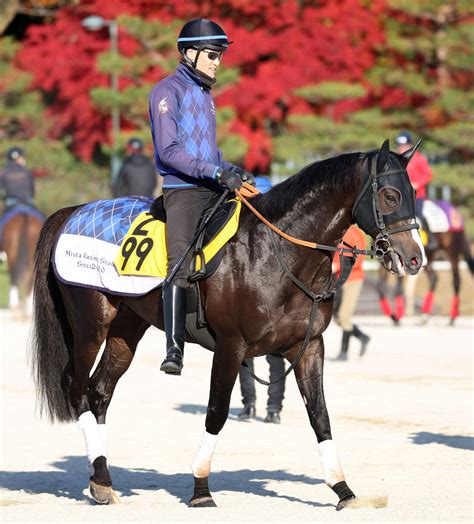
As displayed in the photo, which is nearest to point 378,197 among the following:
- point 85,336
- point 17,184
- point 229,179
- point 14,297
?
point 229,179

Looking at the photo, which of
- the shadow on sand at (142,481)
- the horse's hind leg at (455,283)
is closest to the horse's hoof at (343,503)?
the shadow on sand at (142,481)

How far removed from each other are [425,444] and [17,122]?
79.4 ft

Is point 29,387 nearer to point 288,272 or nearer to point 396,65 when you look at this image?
point 288,272

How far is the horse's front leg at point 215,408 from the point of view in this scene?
24.6 feet

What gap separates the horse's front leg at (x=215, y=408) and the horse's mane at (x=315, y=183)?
2.61ft

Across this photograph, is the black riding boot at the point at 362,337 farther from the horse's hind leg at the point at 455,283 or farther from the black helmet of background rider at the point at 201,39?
the black helmet of background rider at the point at 201,39

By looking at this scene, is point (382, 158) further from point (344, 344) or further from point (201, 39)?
point (344, 344)

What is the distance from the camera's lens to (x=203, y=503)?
7473 millimetres

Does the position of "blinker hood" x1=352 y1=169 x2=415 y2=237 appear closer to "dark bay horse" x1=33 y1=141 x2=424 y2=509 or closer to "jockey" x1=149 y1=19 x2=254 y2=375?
"dark bay horse" x1=33 y1=141 x2=424 y2=509

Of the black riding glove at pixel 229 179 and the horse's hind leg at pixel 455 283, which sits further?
the horse's hind leg at pixel 455 283

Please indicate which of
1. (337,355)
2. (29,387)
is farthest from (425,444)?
(337,355)

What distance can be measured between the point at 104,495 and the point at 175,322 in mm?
1037

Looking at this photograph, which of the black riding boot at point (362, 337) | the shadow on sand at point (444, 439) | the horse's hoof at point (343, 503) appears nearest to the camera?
the horse's hoof at point (343, 503)

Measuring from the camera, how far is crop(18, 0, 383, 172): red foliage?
2877 centimetres
